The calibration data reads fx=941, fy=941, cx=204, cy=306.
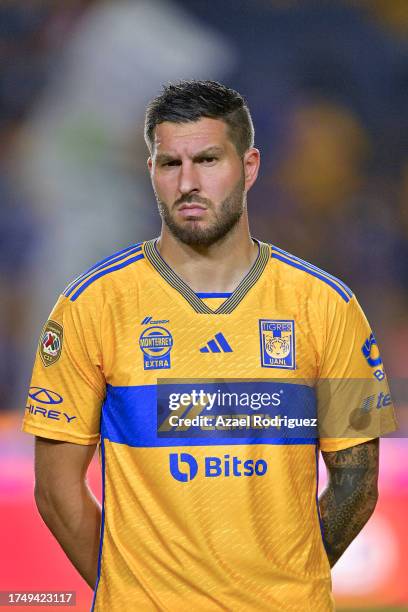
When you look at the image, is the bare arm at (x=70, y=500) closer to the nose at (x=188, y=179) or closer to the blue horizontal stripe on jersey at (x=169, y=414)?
the blue horizontal stripe on jersey at (x=169, y=414)

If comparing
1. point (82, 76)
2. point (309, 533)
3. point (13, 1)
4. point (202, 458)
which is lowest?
point (309, 533)

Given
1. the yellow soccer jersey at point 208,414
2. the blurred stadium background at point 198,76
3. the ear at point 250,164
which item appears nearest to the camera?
the yellow soccer jersey at point 208,414

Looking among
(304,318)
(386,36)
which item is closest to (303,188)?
(386,36)

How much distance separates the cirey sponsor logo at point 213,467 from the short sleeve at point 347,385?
0.18 meters

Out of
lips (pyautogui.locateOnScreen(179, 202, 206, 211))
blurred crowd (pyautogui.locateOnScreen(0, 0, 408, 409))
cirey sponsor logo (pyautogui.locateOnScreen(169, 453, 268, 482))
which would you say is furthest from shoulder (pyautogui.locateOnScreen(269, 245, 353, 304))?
blurred crowd (pyautogui.locateOnScreen(0, 0, 408, 409))

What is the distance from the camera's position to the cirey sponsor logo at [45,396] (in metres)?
1.72

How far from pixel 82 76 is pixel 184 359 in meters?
2.68

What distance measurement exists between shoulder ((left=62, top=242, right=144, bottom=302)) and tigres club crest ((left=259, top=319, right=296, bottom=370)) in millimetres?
279

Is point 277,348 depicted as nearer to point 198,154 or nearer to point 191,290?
point 191,290

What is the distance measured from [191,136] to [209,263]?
0.79 feet

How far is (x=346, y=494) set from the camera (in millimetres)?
1837

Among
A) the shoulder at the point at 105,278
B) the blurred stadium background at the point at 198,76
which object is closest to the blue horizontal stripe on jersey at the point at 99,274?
the shoulder at the point at 105,278

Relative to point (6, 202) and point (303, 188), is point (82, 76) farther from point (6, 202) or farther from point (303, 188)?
point (303, 188)

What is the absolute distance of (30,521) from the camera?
2807 millimetres
